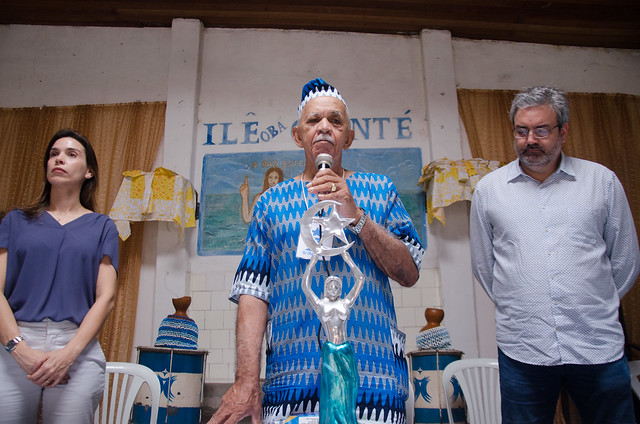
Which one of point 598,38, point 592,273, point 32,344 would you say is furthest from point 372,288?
point 598,38

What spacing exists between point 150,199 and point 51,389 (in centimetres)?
271

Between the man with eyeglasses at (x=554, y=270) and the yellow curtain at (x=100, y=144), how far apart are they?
10.9 ft

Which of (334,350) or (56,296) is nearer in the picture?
(334,350)

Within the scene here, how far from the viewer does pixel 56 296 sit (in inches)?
61.1

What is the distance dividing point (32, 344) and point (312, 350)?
3.05 ft

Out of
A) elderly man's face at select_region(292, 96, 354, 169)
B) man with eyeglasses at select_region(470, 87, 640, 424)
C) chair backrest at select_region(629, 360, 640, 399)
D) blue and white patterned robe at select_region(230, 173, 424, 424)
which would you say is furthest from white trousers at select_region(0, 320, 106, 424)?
chair backrest at select_region(629, 360, 640, 399)

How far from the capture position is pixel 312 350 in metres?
1.10

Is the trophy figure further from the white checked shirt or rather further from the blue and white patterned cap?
the white checked shirt

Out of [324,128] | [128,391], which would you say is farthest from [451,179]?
[324,128]

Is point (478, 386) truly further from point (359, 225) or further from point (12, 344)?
point (12, 344)

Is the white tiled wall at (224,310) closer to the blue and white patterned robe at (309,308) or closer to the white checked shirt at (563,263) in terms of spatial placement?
the white checked shirt at (563,263)

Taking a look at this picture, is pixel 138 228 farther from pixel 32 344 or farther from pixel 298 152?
pixel 32 344

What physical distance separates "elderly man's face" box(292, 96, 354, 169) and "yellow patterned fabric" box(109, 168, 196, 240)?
294cm

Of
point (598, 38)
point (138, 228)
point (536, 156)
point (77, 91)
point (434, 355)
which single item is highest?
point (598, 38)
